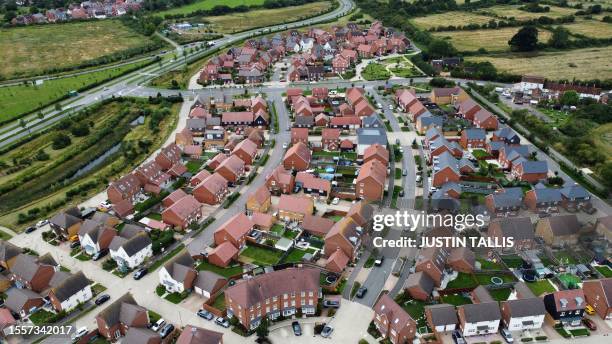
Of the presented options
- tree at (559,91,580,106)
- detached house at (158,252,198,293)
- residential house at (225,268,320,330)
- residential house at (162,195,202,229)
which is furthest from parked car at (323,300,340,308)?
tree at (559,91,580,106)

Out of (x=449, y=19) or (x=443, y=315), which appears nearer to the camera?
(x=443, y=315)

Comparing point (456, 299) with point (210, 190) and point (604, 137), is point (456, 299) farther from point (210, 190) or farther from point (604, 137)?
point (604, 137)

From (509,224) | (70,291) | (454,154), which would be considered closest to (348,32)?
(454,154)

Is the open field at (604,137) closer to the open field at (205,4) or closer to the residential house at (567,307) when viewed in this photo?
the residential house at (567,307)

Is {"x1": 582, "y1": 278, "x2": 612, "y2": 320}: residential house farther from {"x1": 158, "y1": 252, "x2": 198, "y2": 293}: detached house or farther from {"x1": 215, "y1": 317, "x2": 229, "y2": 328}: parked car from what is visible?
{"x1": 158, "y1": 252, "x2": 198, "y2": 293}: detached house

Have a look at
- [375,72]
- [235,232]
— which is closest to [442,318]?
[235,232]
